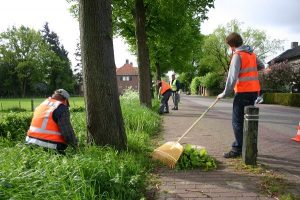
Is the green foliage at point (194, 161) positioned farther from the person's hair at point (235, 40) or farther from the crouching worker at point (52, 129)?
the person's hair at point (235, 40)

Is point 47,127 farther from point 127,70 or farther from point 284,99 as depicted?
point 127,70

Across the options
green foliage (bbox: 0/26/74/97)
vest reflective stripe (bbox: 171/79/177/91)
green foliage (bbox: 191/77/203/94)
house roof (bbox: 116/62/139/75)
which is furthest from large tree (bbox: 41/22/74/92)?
vest reflective stripe (bbox: 171/79/177/91)

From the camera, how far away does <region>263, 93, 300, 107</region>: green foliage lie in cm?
2864

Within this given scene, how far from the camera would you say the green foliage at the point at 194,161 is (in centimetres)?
642

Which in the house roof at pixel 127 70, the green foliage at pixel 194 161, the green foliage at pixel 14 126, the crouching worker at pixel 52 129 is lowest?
the green foliage at pixel 194 161

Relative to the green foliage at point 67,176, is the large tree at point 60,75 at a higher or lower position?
higher

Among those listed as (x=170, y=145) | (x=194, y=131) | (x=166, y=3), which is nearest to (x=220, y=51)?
(x=166, y=3)

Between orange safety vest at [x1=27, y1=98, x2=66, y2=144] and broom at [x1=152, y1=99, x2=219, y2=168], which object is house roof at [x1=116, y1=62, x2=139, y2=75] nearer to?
broom at [x1=152, y1=99, x2=219, y2=168]

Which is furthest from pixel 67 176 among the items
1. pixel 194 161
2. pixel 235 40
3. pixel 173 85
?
pixel 173 85

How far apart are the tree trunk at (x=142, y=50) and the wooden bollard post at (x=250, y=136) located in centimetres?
1077

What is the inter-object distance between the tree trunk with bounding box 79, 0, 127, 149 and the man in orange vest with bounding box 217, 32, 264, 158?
2041mm

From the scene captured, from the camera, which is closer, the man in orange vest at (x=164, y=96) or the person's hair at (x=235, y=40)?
the person's hair at (x=235, y=40)

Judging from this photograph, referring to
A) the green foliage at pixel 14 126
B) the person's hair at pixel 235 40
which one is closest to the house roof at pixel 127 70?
the green foliage at pixel 14 126

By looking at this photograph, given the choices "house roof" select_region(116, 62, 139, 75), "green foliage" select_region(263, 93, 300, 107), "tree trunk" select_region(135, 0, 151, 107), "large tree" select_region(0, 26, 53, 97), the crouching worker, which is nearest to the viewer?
the crouching worker
